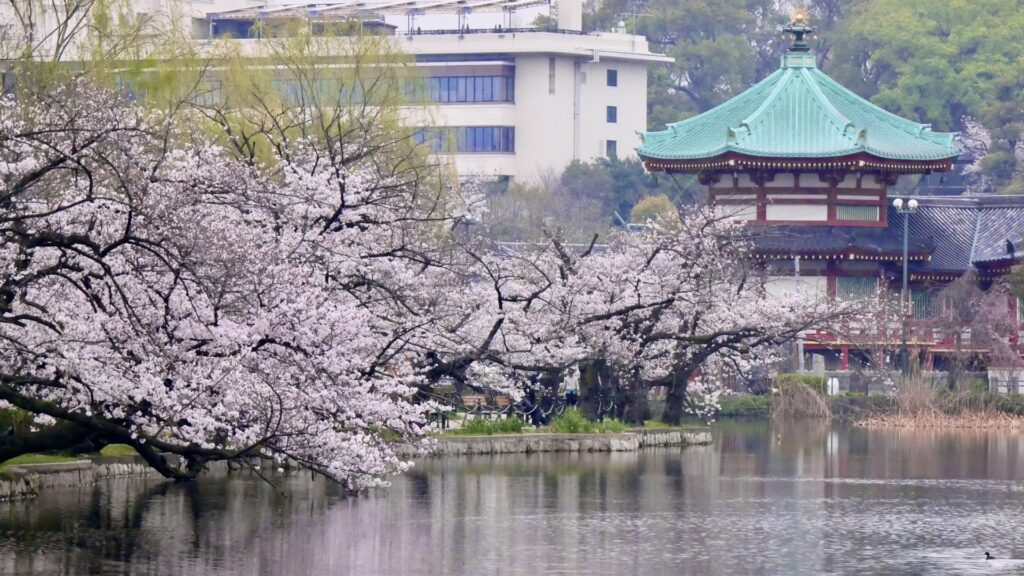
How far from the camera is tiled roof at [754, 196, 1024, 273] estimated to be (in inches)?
2263

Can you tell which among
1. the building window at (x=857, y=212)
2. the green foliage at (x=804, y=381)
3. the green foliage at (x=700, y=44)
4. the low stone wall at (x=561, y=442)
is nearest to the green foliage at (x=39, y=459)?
the low stone wall at (x=561, y=442)

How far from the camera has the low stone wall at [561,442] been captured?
35.6 m

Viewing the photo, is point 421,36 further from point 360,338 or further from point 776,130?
point 360,338

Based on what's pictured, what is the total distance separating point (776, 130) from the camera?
59344 millimetres

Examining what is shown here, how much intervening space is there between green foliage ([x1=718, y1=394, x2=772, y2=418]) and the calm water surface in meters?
16.4

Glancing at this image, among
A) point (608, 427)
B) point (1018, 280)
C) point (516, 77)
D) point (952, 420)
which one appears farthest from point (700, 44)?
point (608, 427)

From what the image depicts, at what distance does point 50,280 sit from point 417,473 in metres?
9.99

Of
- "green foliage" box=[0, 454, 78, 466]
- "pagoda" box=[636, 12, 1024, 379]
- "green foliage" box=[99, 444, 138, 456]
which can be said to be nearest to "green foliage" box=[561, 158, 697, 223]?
"pagoda" box=[636, 12, 1024, 379]

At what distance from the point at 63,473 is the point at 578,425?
40.8 ft

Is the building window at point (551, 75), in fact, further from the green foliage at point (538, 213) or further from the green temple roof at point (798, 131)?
the green temple roof at point (798, 131)

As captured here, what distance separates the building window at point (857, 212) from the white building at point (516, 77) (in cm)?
3421

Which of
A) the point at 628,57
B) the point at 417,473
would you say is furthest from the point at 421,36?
the point at 417,473

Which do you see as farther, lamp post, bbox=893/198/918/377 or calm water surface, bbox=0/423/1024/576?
lamp post, bbox=893/198/918/377

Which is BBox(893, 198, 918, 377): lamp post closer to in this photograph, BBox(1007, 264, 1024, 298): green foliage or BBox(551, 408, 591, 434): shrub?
BBox(1007, 264, 1024, 298): green foliage
